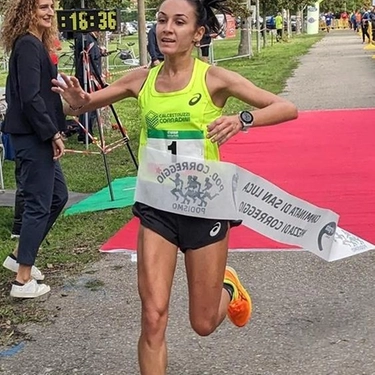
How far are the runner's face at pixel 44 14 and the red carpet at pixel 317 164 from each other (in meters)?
2.04

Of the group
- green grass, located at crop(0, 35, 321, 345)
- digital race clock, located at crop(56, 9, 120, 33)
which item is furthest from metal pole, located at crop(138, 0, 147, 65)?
digital race clock, located at crop(56, 9, 120, 33)

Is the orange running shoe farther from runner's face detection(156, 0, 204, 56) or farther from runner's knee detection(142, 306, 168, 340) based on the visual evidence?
runner's face detection(156, 0, 204, 56)

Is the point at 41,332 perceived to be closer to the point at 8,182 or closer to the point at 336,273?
the point at 336,273

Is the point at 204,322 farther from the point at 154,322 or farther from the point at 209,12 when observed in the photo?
the point at 209,12

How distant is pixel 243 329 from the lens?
4.96m

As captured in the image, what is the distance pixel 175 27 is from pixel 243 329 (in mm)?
1901

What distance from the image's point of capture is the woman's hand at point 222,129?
12.0 ft

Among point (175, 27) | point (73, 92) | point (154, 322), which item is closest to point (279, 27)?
point (73, 92)

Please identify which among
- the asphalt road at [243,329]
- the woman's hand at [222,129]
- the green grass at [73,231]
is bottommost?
the green grass at [73,231]

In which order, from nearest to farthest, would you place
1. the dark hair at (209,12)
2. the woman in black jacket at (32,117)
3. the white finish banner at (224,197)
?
the white finish banner at (224,197) → the dark hair at (209,12) → the woman in black jacket at (32,117)

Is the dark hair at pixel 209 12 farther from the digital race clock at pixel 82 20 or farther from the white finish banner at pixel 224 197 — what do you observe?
the digital race clock at pixel 82 20

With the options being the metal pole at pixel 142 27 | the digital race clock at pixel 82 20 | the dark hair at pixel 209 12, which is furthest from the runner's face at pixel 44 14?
the metal pole at pixel 142 27

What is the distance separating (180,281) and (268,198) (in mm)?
1811

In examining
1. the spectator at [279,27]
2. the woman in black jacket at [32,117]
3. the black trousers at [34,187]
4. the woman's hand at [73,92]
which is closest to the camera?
the woman's hand at [73,92]
